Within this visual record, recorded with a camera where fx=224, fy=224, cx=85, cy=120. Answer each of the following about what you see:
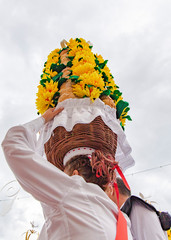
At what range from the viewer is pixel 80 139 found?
1.46 meters

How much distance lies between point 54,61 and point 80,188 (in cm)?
156

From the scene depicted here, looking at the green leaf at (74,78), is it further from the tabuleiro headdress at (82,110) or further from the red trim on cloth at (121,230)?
the red trim on cloth at (121,230)

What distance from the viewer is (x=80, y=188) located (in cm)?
103

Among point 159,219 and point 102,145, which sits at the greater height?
point 102,145

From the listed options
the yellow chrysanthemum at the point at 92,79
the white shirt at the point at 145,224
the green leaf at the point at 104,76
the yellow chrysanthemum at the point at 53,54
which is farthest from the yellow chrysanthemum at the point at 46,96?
the white shirt at the point at 145,224

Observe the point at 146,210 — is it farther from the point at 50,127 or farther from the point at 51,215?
the point at 50,127

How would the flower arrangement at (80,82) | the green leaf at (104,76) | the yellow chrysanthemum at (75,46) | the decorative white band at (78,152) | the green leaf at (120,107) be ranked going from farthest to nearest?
the yellow chrysanthemum at (75,46) < the green leaf at (104,76) < the green leaf at (120,107) < the flower arrangement at (80,82) < the decorative white band at (78,152)

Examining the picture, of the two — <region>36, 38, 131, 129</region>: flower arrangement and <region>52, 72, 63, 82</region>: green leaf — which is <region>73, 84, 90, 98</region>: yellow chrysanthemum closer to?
<region>36, 38, 131, 129</region>: flower arrangement

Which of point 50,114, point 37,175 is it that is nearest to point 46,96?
point 50,114

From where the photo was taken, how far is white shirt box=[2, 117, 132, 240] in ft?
3.02

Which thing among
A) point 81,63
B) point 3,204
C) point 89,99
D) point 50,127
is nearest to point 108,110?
point 89,99

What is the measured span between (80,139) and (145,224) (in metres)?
0.63

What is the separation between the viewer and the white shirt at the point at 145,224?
124 cm

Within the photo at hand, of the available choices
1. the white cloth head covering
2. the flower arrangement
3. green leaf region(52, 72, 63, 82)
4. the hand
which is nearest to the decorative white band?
the white cloth head covering
